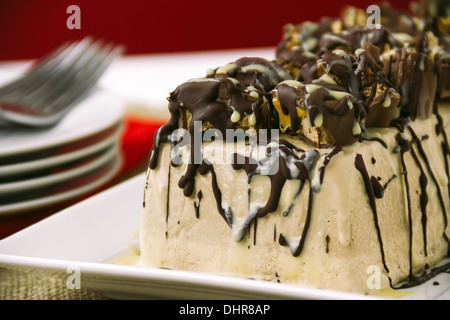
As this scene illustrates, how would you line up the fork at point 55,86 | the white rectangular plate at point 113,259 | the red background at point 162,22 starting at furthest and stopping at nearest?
the red background at point 162,22, the fork at point 55,86, the white rectangular plate at point 113,259

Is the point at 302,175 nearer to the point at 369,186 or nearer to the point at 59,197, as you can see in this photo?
the point at 369,186

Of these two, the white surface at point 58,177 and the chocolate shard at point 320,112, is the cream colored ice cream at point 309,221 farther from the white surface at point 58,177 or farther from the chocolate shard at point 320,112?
the white surface at point 58,177

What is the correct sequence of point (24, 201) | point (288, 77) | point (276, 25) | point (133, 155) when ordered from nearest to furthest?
1. point (288, 77)
2. point (24, 201)
3. point (133, 155)
4. point (276, 25)

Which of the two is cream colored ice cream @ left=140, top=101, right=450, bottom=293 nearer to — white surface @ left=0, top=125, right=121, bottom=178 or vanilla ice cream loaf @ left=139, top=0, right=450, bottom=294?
vanilla ice cream loaf @ left=139, top=0, right=450, bottom=294

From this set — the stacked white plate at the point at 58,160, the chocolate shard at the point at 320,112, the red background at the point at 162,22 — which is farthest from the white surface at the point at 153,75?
the chocolate shard at the point at 320,112

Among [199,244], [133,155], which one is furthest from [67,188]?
[199,244]

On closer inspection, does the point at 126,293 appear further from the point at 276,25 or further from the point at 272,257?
the point at 276,25

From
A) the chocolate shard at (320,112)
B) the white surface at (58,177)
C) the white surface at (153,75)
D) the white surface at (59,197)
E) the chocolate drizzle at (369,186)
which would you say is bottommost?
the white surface at (59,197)
